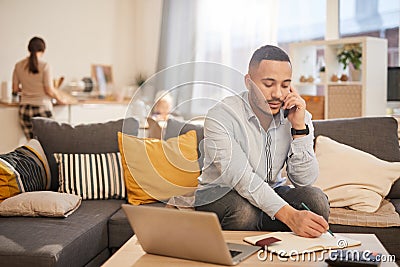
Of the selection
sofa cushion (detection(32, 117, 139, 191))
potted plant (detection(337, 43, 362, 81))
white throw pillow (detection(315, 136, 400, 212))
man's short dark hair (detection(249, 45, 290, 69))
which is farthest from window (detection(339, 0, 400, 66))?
man's short dark hair (detection(249, 45, 290, 69))

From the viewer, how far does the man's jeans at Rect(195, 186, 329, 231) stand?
2.32 meters

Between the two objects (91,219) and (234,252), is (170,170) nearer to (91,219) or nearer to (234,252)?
(234,252)

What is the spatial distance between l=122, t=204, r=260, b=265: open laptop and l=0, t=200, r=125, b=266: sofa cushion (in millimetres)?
557

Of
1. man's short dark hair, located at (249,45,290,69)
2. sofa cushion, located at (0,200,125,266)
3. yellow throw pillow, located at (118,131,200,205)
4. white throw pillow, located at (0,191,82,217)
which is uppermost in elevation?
man's short dark hair, located at (249,45,290,69)

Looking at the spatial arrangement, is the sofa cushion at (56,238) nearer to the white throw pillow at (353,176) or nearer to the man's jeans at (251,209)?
the man's jeans at (251,209)

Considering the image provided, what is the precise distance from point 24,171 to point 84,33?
3557 millimetres

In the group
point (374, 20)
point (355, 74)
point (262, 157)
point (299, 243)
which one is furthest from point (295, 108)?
point (374, 20)

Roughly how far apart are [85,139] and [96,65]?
322cm

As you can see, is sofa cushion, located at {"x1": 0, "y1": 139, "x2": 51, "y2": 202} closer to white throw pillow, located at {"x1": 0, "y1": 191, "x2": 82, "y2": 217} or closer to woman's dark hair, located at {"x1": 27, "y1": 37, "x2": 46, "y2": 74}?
white throw pillow, located at {"x1": 0, "y1": 191, "x2": 82, "y2": 217}

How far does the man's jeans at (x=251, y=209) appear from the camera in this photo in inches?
91.2

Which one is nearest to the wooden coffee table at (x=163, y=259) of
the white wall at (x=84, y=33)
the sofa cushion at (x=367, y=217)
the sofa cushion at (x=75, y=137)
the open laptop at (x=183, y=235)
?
the open laptop at (x=183, y=235)

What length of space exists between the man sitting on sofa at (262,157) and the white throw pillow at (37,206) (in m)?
0.77

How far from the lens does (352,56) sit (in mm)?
4594

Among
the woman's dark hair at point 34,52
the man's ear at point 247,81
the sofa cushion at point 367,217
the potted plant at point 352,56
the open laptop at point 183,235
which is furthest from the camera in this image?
the woman's dark hair at point 34,52
